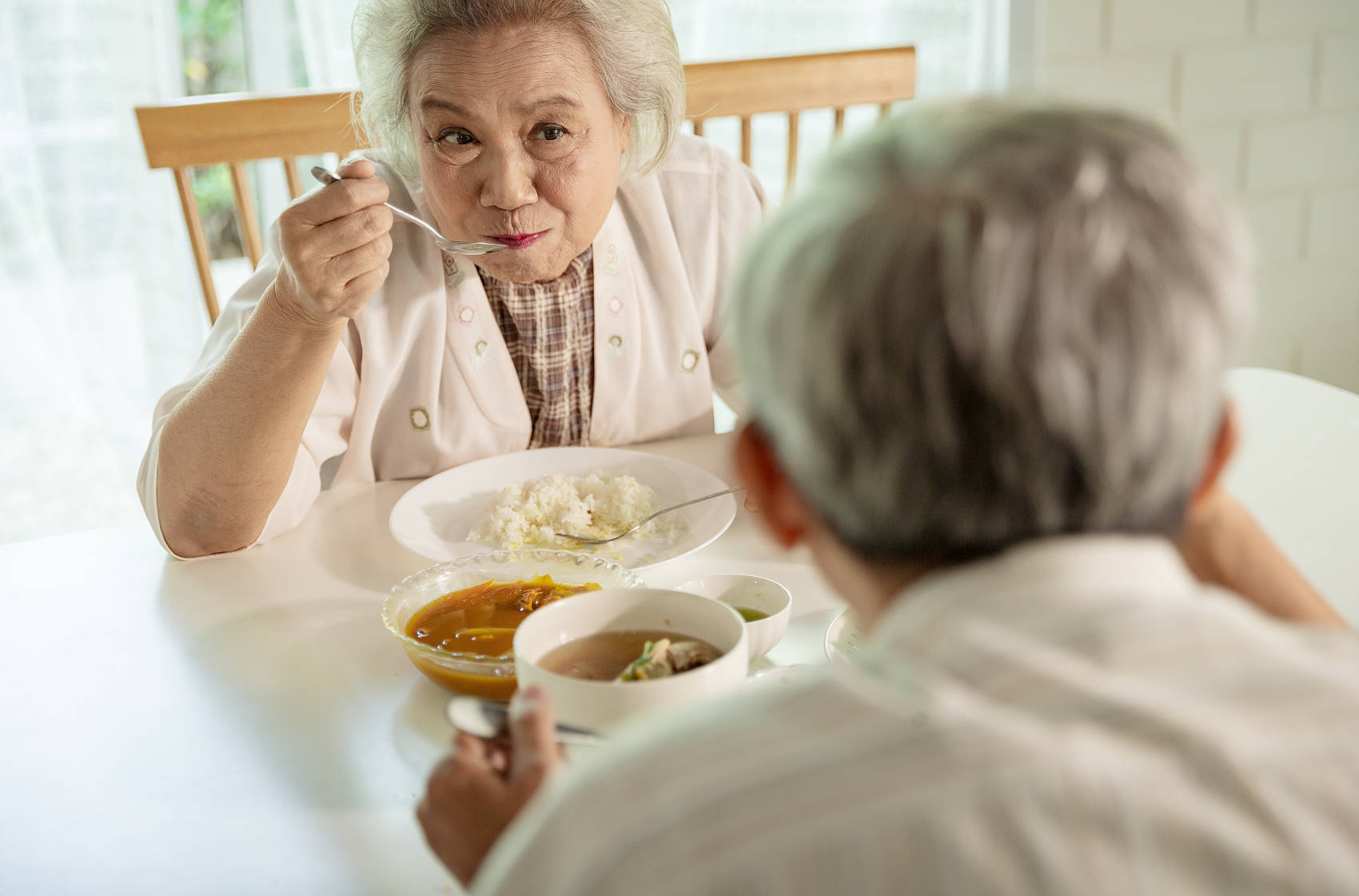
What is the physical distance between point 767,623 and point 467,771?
35cm

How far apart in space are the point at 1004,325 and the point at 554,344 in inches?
45.6

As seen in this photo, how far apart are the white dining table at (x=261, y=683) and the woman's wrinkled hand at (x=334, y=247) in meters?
0.24

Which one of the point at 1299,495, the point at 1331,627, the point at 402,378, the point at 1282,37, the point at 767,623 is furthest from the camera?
the point at 1282,37

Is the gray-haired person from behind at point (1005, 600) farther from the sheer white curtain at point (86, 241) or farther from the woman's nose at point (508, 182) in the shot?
the sheer white curtain at point (86, 241)

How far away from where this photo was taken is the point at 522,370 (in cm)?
151

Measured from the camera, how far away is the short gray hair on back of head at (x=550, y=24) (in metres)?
1.25

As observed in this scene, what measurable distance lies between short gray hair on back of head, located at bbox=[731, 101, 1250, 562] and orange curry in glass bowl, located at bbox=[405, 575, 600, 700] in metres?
0.45

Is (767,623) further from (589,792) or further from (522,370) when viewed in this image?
(522,370)

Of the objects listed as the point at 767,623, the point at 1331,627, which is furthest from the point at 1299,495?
→ the point at 767,623

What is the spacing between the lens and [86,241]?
99.5 inches

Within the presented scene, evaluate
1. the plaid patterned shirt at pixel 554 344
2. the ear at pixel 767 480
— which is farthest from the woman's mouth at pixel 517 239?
the ear at pixel 767 480

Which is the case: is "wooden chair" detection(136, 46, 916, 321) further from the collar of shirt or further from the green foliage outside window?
the collar of shirt

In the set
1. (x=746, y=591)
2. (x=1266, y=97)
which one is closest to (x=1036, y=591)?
(x=746, y=591)

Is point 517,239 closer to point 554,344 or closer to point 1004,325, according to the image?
point 554,344
